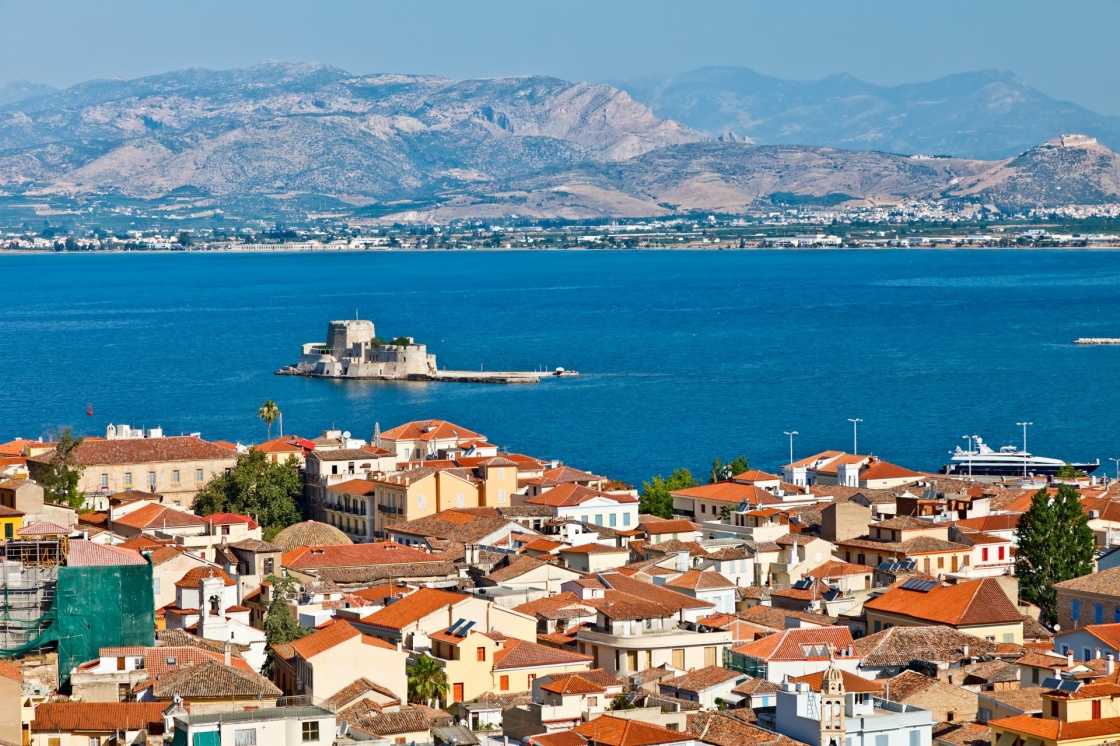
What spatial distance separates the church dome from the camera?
1056 inches

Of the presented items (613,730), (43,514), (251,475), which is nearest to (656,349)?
(251,475)

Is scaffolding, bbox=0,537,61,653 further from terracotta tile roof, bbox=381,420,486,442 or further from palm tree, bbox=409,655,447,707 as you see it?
terracotta tile roof, bbox=381,420,486,442

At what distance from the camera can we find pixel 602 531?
29.2 m

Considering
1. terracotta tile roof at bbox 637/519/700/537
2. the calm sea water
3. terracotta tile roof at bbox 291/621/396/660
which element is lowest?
the calm sea water

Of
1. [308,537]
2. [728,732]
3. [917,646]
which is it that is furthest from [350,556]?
[728,732]

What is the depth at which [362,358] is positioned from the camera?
89375mm

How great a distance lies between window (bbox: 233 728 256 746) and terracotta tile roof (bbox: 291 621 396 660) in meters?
4.09

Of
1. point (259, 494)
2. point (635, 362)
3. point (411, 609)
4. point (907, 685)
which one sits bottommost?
point (635, 362)

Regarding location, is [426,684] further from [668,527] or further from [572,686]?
[668,527]

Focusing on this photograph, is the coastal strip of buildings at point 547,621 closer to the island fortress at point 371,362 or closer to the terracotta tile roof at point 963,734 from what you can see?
the terracotta tile roof at point 963,734

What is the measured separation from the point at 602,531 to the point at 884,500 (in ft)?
17.9

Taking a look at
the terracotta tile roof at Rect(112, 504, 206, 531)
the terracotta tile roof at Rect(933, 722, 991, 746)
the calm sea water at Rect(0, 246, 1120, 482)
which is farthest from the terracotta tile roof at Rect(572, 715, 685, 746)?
the calm sea water at Rect(0, 246, 1120, 482)

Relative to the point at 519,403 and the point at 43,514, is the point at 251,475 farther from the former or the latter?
the point at 519,403

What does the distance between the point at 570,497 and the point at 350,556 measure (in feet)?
20.0
